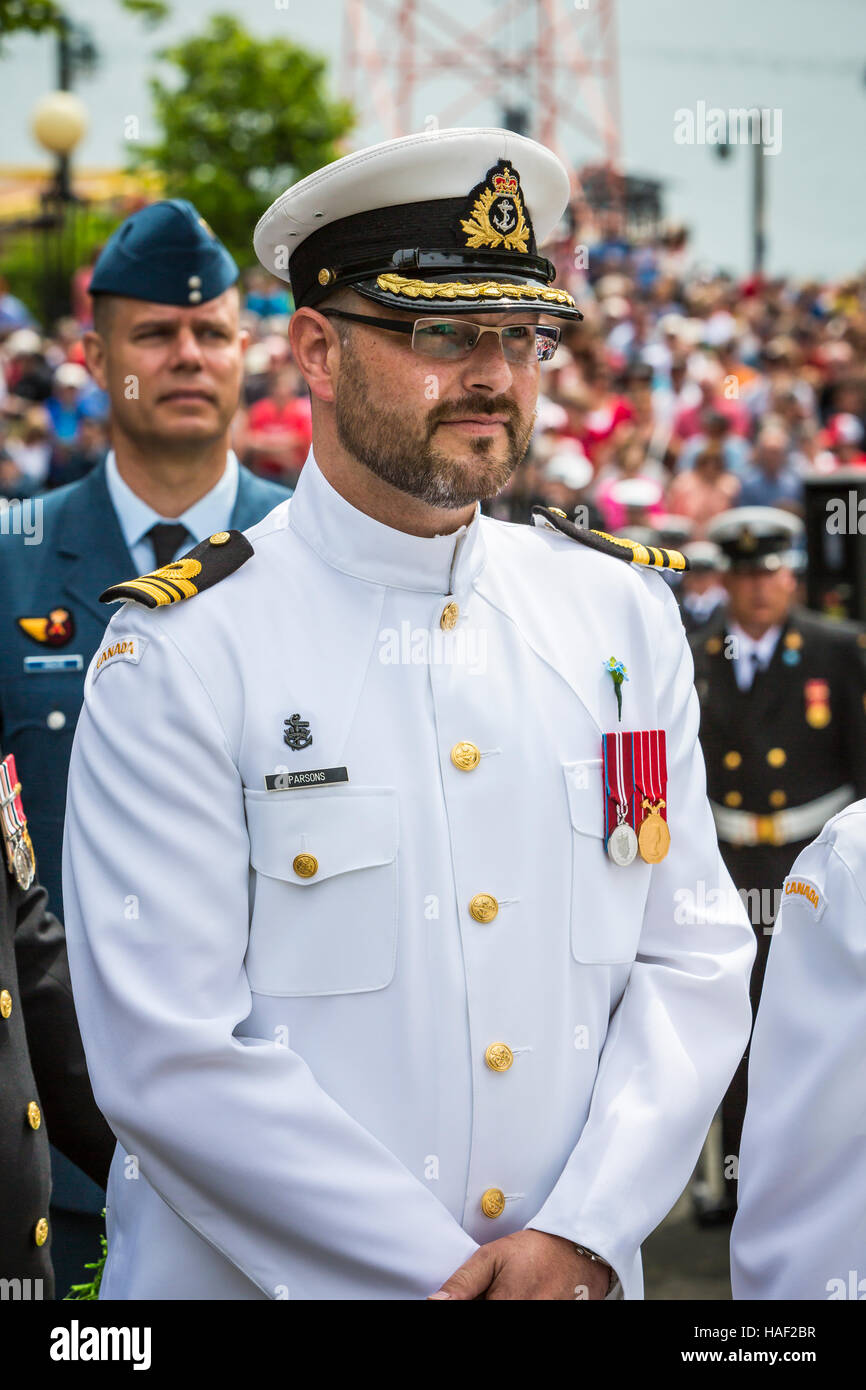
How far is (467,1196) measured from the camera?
2.01 meters

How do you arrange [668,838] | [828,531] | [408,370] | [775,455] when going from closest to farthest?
[408,370] → [668,838] → [828,531] → [775,455]

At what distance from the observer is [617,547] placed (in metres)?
2.33

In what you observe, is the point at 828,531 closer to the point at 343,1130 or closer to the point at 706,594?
the point at 706,594

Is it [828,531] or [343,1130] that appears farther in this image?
[828,531]

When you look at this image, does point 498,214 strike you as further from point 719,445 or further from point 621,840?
point 719,445

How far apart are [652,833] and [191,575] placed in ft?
2.16

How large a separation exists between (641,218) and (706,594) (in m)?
19.4

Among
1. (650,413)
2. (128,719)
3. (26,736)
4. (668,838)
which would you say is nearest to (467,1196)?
(668,838)

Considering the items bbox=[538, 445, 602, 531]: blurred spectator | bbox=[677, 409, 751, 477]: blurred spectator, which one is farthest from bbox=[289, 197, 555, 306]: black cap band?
bbox=[677, 409, 751, 477]: blurred spectator

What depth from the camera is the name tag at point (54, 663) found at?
9.52ft

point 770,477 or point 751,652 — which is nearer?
point 751,652

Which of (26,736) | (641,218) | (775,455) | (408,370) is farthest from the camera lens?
(641,218)

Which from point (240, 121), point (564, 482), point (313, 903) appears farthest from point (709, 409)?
point (240, 121)
